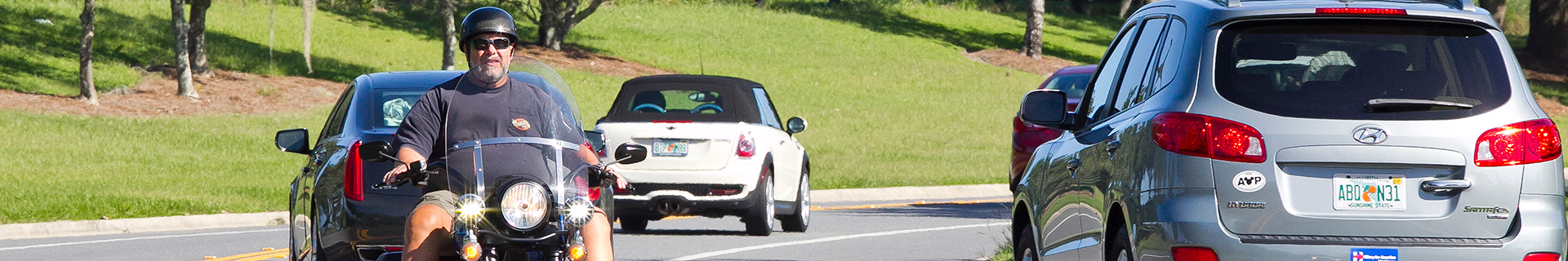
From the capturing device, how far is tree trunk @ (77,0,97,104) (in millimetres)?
26828

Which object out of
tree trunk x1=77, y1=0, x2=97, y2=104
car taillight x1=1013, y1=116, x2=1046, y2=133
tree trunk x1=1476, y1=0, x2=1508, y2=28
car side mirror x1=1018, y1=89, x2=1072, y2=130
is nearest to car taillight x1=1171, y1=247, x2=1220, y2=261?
car side mirror x1=1018, y1=89, x2=1072, y2=130

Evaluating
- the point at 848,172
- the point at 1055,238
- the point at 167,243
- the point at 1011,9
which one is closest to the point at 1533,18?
the point at 1011,9

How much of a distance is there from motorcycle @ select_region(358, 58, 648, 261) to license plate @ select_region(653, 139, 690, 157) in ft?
25.9

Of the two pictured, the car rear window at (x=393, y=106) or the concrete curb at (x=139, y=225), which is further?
the concrete curb at (x=139, y=225)

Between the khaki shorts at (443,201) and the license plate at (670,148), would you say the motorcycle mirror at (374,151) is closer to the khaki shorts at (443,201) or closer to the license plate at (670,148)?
the khaki shorts at (443,201)

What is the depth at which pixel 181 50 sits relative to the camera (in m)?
28.8

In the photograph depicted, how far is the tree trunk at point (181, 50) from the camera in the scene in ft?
94.5

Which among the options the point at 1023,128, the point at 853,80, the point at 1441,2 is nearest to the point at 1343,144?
the point at 1441,2

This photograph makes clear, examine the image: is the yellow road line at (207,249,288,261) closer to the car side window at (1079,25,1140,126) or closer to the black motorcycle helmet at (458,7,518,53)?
the black motorcycle helmet at (458,7,518,53)

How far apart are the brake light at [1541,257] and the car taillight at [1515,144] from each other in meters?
0.27

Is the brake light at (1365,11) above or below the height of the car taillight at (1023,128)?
above

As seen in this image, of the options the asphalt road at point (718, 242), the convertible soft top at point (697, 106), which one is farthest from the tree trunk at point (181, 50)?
the convertible soft top at point (697, 106)

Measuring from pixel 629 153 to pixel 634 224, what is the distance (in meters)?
9.21

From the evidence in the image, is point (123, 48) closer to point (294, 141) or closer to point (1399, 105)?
point (294, 141)
